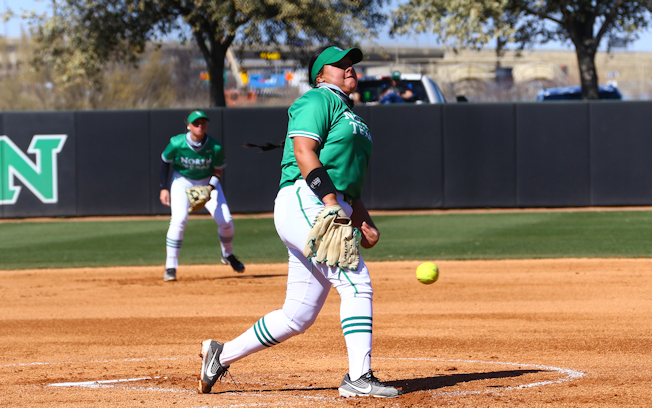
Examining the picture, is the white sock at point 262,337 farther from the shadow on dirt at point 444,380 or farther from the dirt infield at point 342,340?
the shadow on dirt at point 444,380

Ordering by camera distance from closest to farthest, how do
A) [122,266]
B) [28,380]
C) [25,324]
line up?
1. [28,380]
2. [25,324]
3. [122,266]

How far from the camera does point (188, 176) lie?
9.16 metres

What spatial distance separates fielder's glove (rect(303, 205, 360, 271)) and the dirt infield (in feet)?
2.39

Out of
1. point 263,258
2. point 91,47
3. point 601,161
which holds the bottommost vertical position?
point 263,258

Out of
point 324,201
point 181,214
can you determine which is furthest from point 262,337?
point 181,214

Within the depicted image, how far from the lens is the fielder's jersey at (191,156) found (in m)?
8.99

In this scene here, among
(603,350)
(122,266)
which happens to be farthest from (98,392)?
(122,266)

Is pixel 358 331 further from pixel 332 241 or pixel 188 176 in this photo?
pixel 188 176

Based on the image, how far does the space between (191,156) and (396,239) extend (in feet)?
15.4

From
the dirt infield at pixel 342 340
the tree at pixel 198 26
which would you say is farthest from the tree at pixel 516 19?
the dirt infield at pixel 342 340

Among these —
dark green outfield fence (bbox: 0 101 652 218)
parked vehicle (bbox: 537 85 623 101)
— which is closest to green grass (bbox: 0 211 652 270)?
dark green outfield fence (bbox: 0 101 652 218)

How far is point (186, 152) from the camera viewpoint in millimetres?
9031

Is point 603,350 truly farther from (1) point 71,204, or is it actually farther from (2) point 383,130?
(1) point 71,204

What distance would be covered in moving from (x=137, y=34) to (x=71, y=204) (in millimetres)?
7702
